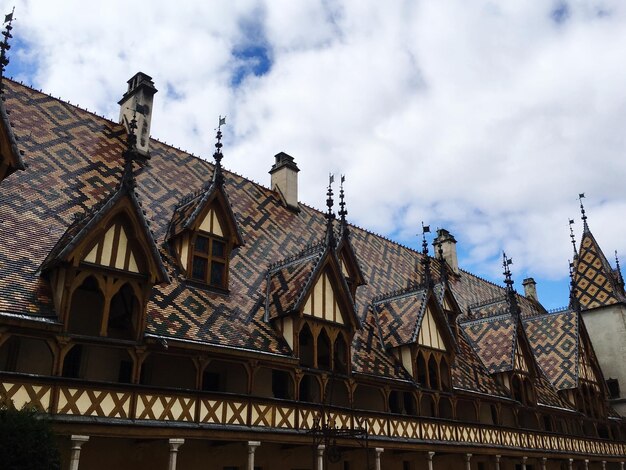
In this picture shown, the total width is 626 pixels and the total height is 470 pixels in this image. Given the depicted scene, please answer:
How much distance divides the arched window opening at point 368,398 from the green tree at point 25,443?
14.1 m

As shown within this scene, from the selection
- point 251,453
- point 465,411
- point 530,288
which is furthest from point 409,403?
point 530,288

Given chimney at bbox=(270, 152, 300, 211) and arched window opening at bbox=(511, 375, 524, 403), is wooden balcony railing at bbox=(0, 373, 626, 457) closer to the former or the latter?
arched window opening at bbox=(511, 375, 524, 403)

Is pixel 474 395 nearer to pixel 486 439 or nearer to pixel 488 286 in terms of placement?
pixel 486 439

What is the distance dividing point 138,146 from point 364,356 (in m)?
11.6

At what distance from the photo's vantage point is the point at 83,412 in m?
13.9

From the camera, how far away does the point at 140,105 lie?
2430 cm

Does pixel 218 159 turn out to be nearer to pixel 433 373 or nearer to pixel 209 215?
pixel 209 215

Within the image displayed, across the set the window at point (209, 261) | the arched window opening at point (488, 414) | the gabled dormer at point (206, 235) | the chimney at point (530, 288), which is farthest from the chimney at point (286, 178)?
the chimney at point (530, 288)

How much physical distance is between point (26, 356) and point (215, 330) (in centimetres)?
502

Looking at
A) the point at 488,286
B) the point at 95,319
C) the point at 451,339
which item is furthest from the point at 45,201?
the point at 488,286

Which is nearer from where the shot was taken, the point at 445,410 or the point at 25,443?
the point at 25,443

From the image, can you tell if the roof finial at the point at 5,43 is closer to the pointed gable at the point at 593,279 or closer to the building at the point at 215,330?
the building at the point at 215,330

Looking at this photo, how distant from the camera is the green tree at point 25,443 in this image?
34.3ft

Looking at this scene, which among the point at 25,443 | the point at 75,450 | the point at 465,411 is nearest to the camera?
the point at 25,443
